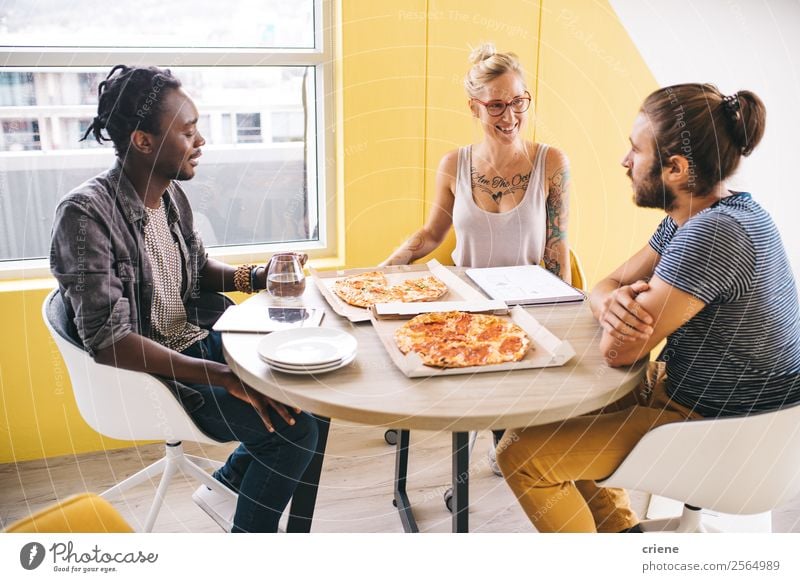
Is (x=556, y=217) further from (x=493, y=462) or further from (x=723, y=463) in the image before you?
(x=723, y=463)

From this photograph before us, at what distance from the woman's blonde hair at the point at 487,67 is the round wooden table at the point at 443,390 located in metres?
0.97

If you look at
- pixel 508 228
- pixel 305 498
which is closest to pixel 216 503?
pixel 305 498

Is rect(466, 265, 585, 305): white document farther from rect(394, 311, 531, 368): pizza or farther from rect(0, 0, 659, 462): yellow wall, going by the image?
rect(0, 0, 659, 462): yellow wall

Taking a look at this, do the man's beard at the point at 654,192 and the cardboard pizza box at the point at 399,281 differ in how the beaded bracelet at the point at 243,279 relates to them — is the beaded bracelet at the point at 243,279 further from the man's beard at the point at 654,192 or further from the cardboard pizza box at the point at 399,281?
the man's beard at the point at 654,192

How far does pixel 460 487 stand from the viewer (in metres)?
1.74

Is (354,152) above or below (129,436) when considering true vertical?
above

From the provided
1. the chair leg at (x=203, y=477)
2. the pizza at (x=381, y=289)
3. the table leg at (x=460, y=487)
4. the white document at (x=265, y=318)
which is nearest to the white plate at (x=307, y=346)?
the white document at (x=265, y=318)

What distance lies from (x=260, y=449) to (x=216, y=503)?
17.6 inches

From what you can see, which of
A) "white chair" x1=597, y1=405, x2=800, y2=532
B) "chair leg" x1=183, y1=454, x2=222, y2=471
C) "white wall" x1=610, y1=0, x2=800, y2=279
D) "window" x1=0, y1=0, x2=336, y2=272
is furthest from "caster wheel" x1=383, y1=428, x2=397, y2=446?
"white wall" x1=610, y1=0, x2=800, y2=279

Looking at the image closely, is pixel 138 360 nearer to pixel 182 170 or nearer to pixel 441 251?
pixel 182 170

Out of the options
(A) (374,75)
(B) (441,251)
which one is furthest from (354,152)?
(B) (441,251)
